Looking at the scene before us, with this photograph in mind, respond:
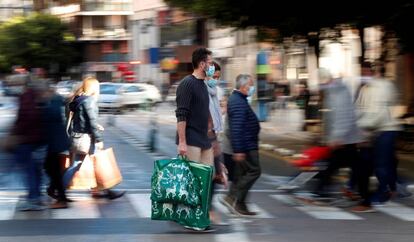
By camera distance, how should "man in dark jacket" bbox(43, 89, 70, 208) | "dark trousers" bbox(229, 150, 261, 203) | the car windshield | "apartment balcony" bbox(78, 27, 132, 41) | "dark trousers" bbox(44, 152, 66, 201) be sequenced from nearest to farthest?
"dark trousers" bbox(229, 150, 261, 203) → "man in dark jacket" bbox(43, 89, 70, 208) → "dark trousers" bbox(44, 152, 66, 201) → the car windshield → "apartment balcony" bbox(78, 27, 132, 41)

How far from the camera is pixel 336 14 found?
17.0 metres

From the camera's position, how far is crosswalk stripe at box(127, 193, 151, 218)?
30.8 ft

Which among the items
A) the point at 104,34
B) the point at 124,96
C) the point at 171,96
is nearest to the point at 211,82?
the point at 124,96

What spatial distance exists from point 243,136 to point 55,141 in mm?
2340

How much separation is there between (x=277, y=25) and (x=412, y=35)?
11.2 feet

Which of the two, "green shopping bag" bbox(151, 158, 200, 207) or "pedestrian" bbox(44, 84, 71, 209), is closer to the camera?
"green shopping bag" bbox(151, 158, 200, 207)

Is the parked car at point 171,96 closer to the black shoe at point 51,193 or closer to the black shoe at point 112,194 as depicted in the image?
the black shoe at point 112,194

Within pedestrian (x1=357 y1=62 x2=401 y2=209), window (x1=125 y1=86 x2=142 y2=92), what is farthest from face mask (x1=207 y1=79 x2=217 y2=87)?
window (x1=125 y1=86 x2=142 y2=92)

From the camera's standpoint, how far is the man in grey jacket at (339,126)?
966 cm

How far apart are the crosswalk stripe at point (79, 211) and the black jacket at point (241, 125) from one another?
Result: 1842mm

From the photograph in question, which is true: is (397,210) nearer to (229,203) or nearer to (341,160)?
(341,160)

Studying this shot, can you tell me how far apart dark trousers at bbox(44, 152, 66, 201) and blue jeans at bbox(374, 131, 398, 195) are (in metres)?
3.88

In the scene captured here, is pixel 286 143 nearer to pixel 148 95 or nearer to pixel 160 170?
pixel 160 170

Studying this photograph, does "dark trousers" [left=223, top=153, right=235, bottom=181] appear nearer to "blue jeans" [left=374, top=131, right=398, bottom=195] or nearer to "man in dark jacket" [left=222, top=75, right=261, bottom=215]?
"man in dark jacket" [left=222, top=75, right=261, bottom=215]
